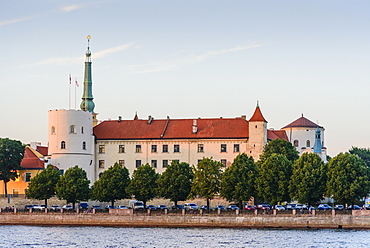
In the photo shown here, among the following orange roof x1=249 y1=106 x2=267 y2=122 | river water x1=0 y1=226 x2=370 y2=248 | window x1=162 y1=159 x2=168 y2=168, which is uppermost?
orange roof x1=249 y1=106 x2=267 y2=122

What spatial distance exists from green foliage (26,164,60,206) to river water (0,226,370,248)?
14280mm

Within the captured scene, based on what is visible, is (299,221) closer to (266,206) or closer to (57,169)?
(266,206)

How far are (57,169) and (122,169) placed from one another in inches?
614

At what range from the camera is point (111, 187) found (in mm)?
109188

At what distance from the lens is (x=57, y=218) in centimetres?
10381

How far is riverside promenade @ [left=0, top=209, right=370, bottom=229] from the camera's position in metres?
93.6

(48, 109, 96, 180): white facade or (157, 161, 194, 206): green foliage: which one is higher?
(48, 109, 96, 180): white facade

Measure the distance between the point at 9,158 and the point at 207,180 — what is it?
3061cm

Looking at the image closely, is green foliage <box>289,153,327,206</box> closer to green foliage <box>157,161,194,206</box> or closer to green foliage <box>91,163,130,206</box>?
green foliage <box>157,161,194,206</box>

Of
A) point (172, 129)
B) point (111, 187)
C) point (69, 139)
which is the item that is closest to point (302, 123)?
point (172, 129)

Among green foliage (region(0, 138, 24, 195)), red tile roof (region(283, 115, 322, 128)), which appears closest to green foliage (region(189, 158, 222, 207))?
green foliage (region(0, 138, 24, 195))

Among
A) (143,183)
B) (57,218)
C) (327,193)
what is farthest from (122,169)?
(327,193)

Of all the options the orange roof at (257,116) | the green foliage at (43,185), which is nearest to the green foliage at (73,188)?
the green foliage at (43,185)

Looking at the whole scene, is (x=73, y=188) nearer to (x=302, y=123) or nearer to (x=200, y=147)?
(x=200, y=147)
